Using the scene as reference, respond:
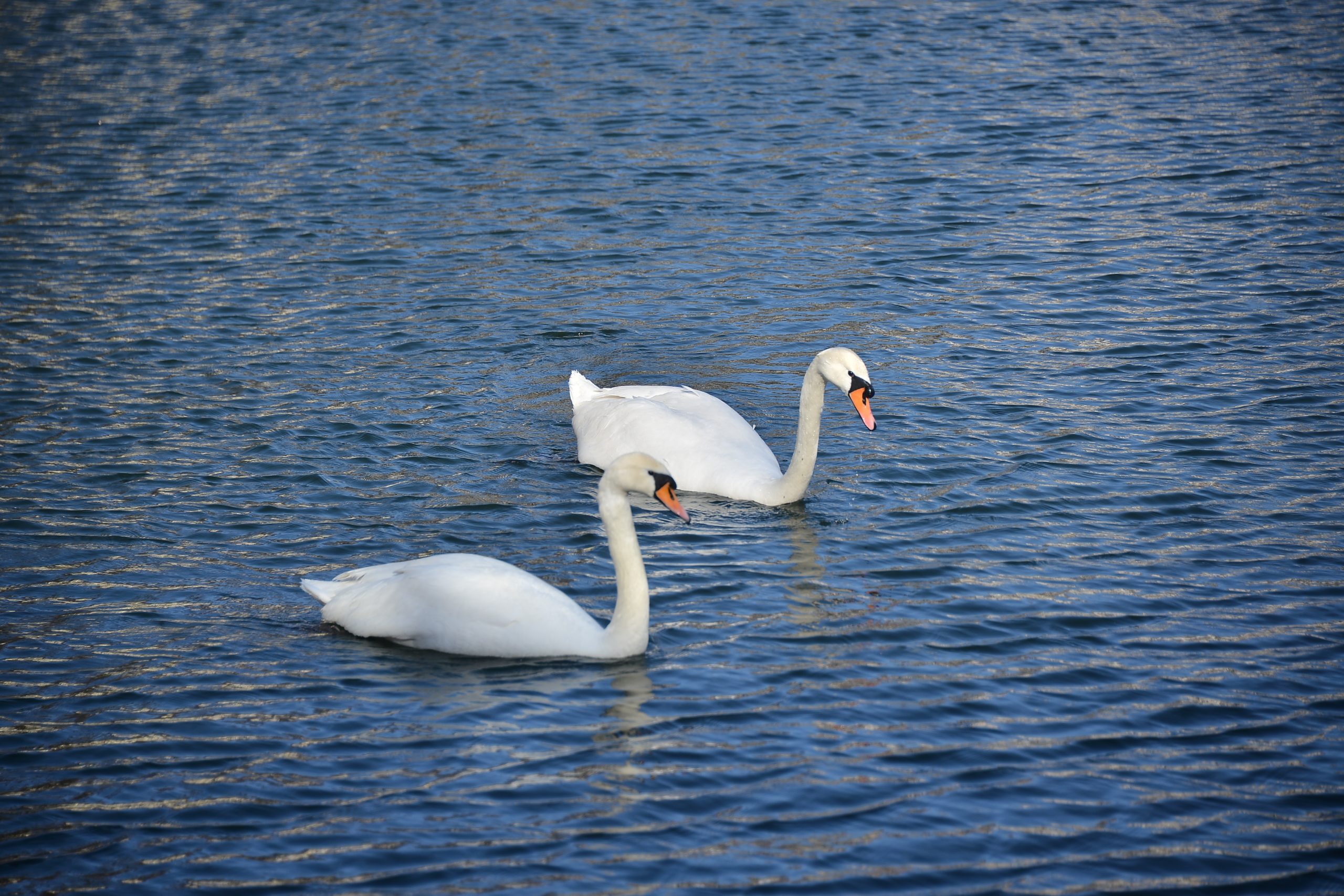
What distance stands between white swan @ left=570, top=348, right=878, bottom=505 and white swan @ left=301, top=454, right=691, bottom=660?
86.8 inches

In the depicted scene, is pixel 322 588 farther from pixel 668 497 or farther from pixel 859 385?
pixel 859 385

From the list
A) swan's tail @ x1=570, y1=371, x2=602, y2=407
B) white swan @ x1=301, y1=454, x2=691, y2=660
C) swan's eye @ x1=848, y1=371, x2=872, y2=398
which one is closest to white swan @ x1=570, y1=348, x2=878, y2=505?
swan's eye @ x1=848, y1=371, x2=872, y2=398

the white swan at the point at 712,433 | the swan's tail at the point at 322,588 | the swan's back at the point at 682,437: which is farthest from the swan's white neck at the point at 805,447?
the swan's tail at the point at 322,588

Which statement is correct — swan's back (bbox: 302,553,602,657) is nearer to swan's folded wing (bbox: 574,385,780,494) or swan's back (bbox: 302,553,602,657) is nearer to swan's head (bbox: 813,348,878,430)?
swan's folded wing (bbox: 574,385,780,494)

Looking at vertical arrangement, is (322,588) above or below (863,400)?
below

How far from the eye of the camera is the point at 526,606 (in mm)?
8188

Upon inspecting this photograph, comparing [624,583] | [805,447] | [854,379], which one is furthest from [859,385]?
[624,583]

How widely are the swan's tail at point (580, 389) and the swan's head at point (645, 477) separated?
3.57 m

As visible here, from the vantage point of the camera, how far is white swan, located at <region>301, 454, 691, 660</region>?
8195 mm

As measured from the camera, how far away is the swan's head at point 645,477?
8242mm

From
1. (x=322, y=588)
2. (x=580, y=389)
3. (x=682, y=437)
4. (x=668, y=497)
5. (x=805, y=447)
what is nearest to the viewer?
(x=668, y=497)

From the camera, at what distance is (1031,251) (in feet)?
52.2

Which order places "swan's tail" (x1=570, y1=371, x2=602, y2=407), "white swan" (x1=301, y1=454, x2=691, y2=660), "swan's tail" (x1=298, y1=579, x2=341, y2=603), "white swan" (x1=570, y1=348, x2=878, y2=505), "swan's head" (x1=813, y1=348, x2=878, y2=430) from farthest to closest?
"swan's tail" (x1=570, y1=371, x2=602, y2=407) < "white swan" (x1=570, y1=348, x2=878, y2=505) < "swan's head" (x1=813, y1=348, x2=878, y2=430) < "swan's tail" (x1=298, y1=579, x2=341, y2=603) < "white swan" (x1=301, y1=454, x2=691, y2=660)

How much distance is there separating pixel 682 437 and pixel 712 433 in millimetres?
225
